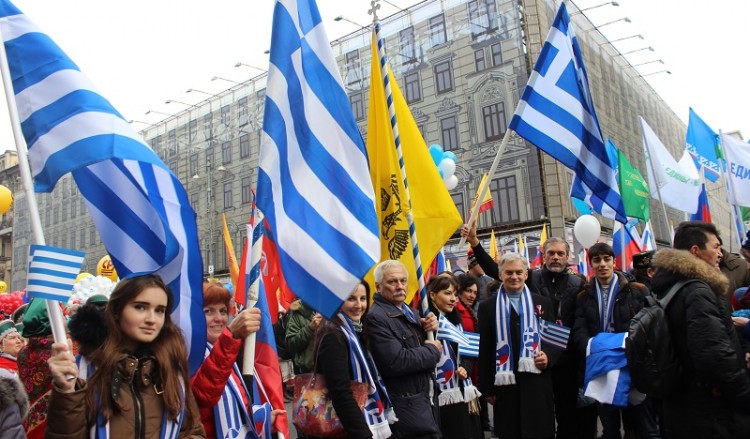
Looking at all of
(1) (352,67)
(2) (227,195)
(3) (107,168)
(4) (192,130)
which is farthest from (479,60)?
(3) (107,168)

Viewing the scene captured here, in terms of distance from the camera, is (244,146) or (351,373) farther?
(244,146)

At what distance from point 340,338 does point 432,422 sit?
0.86 metres

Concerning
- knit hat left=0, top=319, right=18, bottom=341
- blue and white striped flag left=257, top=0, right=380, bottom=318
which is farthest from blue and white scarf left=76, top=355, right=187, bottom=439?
knit hat left=0, top=319, right=18, bottom=341

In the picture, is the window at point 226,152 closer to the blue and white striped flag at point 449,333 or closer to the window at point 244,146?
the window at point 244,146

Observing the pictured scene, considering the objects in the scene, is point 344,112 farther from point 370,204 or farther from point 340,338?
point 340,338

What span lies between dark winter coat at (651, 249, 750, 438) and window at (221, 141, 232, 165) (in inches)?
1476

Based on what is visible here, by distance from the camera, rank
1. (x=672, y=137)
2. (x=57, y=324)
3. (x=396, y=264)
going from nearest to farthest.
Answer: (x=57, y=324) < (x=396, y=264) < (x=672, y=137)

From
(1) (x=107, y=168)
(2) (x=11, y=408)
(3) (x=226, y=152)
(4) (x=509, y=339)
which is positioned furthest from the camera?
(3) (x=226, y=152)

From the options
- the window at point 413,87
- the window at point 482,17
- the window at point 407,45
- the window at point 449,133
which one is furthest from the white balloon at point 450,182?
the window at point 407,45

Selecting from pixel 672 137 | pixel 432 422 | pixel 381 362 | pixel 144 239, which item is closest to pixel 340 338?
pixel 381 362

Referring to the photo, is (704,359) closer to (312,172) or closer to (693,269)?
(693,269)

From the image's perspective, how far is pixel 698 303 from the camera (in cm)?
362

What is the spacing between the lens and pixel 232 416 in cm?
331

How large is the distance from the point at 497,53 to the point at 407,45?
490 cm
